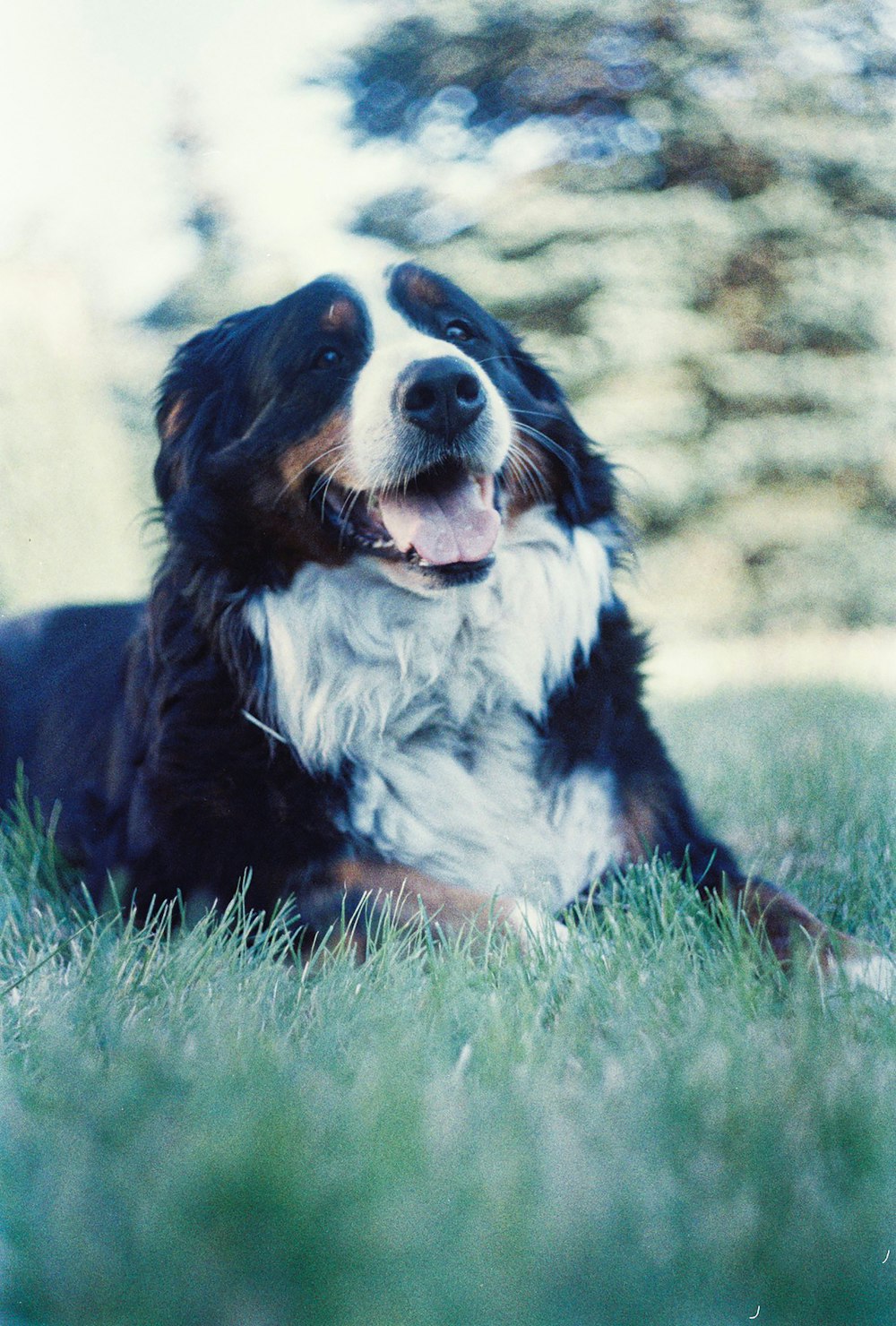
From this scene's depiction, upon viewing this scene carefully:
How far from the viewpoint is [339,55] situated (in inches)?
82.4

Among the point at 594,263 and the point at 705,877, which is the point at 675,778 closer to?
Result: the point at 705,877

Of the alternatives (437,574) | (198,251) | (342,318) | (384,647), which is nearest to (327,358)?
(342,318)

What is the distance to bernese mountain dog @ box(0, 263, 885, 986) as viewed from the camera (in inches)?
91.4

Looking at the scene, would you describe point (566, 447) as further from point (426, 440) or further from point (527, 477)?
point (426, 440)

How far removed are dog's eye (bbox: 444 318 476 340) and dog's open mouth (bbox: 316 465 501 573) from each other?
0.98 feet

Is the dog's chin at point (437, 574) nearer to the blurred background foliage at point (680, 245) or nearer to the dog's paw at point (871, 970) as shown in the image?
the blurred background foliage at point (680, 245)

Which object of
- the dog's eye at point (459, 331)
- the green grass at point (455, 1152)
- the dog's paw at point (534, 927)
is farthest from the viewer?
the dog's eye at point (459, 331)

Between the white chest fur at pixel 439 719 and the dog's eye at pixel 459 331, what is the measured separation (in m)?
0.41

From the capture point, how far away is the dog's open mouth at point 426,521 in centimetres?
236

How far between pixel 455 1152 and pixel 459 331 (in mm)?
1700

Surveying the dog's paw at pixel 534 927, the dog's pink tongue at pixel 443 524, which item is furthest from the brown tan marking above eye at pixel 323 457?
the dog's paw at pixel 534 927

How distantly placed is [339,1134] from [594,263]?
1829 mm

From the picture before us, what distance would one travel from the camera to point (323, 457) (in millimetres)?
2379

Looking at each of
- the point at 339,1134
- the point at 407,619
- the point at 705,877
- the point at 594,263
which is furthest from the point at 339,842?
the point at 594,263
